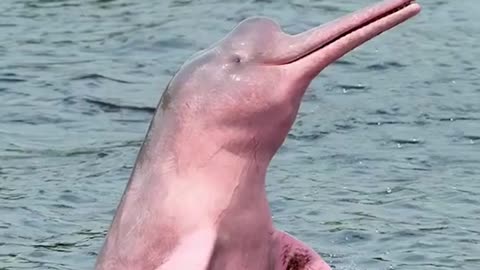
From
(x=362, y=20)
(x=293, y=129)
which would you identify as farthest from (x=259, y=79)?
(x=293, y=129)

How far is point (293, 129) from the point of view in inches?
531

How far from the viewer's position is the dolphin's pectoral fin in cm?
735

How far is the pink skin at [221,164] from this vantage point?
7.06 m

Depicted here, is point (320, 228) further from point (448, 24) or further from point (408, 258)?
point (448, 24)

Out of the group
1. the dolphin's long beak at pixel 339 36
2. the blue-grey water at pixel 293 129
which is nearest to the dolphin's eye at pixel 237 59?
the dolphin's long beak at pixel 339 36

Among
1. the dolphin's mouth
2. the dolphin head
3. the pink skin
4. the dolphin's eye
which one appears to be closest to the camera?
the dolphin's mouth

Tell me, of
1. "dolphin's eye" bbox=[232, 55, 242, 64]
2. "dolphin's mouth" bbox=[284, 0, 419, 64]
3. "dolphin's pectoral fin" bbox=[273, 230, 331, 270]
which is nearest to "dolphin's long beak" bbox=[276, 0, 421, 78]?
"dolphin's mouth" bbox=[284, 0, 419, 64]

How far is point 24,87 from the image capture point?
599 inches

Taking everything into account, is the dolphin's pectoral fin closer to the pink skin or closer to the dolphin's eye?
the pink skin

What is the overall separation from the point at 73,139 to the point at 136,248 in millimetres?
6276

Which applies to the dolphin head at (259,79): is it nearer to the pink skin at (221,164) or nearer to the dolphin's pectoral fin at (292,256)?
the pink skin at (221,164)

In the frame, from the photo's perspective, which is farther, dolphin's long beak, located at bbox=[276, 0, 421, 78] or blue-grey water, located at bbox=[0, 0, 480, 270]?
blue-grey water, located at bbox=[0, 0, 480, 270]

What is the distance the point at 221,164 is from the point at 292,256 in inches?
21.8

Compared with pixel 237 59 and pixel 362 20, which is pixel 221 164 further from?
pixel 362 20
